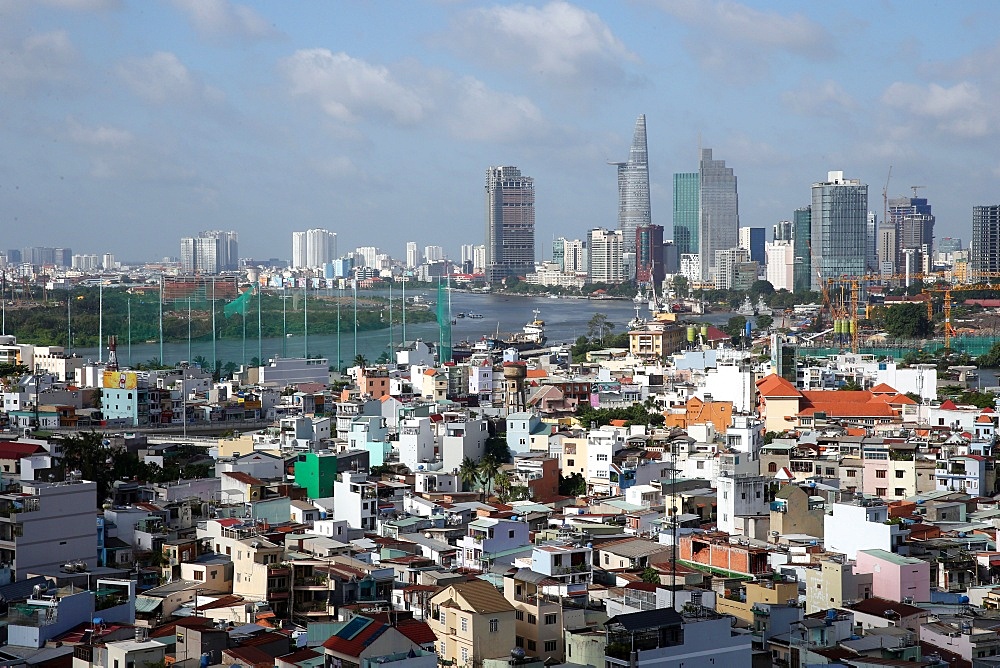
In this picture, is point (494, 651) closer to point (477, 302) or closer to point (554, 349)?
point (554, 349)

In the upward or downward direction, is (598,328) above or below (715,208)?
below

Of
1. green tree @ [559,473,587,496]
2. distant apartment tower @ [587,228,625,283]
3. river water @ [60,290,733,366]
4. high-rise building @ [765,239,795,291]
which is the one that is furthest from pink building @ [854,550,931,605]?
distant apartment tower @ [587,228,625,283]

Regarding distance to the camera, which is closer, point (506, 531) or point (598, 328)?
point (506, 531)

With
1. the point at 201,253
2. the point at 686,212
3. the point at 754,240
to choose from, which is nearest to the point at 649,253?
the point at 754,240

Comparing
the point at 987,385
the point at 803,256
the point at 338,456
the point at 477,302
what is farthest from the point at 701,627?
the point at 477,302

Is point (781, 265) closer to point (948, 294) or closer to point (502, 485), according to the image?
point (948, 294)

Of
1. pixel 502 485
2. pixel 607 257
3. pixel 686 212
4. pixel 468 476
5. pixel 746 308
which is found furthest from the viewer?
pixel 686 212
